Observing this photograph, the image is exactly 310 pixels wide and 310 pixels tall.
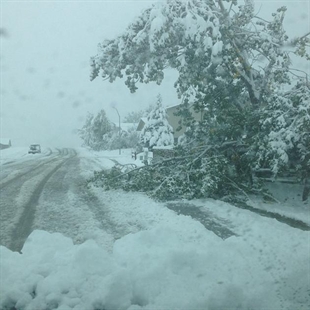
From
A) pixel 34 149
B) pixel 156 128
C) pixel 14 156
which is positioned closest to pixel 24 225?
pixel 156 128

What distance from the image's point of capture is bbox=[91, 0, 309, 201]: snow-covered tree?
28.9 ft

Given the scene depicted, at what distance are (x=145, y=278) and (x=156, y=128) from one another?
817 inches

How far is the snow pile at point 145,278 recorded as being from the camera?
337 centimetres

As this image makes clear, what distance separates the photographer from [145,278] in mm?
3658

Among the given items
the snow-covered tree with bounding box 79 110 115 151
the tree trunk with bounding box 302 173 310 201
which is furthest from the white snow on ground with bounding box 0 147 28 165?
the tree trunk with bounding box 302 173 310 201

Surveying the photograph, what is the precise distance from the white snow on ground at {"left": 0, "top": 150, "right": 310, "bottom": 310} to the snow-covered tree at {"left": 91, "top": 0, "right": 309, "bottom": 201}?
360 centimetres

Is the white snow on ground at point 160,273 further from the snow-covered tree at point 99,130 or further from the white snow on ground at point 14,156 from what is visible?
the snow-covered tree at point 99,130

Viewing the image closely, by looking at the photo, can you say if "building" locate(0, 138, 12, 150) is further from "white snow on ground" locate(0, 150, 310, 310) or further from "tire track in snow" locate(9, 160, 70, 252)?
"white snow on ground" locate(0, 150, 310, 310)

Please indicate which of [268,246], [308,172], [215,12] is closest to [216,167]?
[308,172]

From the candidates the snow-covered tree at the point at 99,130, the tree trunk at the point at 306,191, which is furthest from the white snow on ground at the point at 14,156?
the tree trunk at the point at 306,191

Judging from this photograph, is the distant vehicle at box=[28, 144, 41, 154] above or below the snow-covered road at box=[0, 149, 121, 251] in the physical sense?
above

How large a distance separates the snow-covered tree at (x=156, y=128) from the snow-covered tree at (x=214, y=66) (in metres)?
9.03

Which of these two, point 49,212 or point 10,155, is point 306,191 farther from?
point 10,155

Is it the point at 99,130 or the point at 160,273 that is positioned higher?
the point at 99,130
